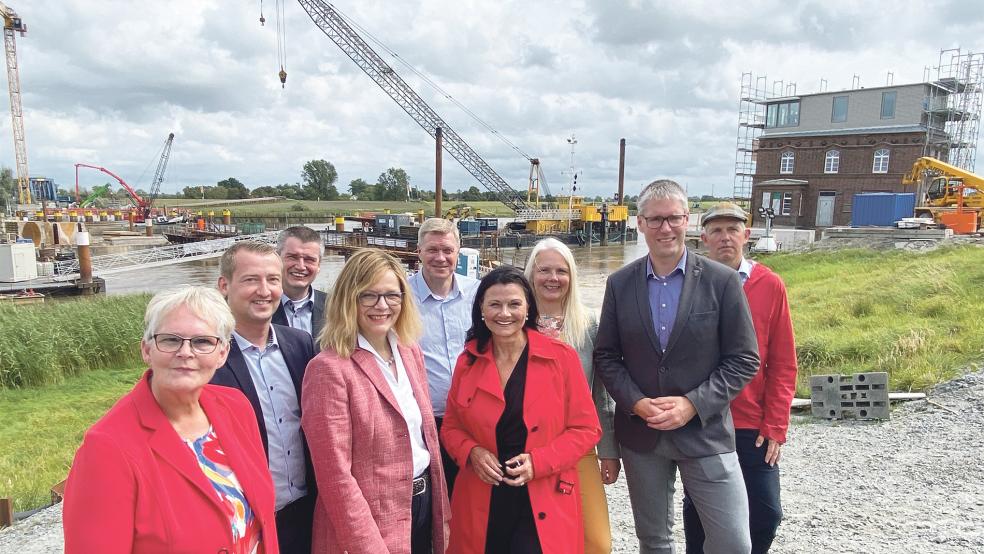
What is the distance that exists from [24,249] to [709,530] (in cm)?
Result: 2341

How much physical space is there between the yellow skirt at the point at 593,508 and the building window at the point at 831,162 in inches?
1380

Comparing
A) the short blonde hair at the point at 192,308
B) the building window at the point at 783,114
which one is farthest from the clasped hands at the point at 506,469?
the building window at the point at 783,114

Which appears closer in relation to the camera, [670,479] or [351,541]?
[351,541]

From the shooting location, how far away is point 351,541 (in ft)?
6.23

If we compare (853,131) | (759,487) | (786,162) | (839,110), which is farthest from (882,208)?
(759,487)

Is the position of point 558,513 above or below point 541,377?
below

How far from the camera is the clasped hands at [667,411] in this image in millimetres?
2244

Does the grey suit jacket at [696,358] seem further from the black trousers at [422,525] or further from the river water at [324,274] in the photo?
the river water at [324,274]

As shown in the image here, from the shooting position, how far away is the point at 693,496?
7.80 feet

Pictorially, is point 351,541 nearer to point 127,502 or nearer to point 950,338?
point 127,502

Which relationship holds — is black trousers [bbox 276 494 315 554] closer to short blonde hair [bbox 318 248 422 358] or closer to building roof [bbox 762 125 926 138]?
short blonde hair [bbox 318 248 422 358]

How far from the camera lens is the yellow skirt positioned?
235 cm

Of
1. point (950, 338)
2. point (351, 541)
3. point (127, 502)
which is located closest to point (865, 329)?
point (950, 338)

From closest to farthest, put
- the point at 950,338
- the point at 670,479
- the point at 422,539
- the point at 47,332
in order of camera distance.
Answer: the point at 422,539, the point at 670,479, the point at 950,338, the point at 47,332
